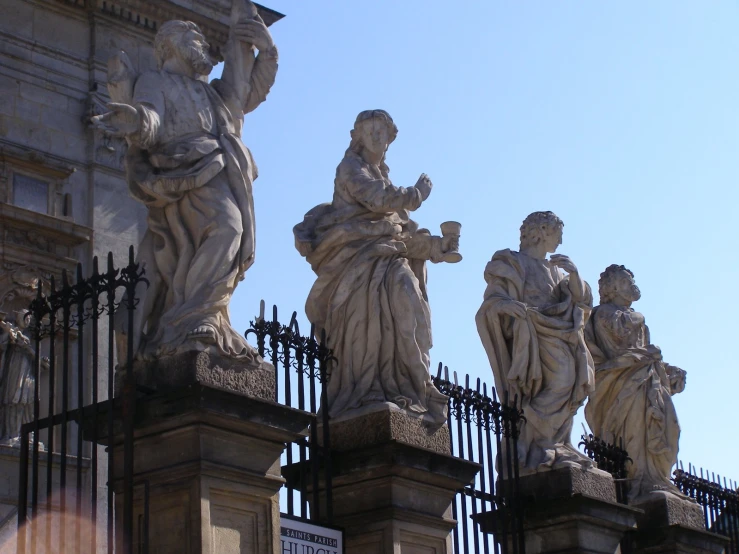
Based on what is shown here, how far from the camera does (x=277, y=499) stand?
367 inches

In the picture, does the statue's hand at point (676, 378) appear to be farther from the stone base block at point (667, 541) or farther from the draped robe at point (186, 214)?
the draped robe at point (186, 214)

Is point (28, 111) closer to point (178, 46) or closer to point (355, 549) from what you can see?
point (178, 46)

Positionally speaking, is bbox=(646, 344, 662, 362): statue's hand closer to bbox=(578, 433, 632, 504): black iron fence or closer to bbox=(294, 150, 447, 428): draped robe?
bbox=(578, 433, 632, 504): black iron fence

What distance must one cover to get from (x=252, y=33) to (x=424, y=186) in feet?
6.49

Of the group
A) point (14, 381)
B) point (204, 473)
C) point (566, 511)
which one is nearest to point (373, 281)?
point (566, 511)

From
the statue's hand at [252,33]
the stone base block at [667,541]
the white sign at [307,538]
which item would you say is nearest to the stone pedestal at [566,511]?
the stone base block at [667,541]

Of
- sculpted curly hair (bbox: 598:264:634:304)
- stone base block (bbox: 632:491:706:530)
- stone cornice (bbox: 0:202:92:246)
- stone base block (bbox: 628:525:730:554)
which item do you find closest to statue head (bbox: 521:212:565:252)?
sculpted curly hair (bbox: 598:264:634:304)

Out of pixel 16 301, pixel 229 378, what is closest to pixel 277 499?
pixel 229 378

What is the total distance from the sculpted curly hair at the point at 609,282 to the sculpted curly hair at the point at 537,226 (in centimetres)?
139

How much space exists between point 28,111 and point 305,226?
4.64m

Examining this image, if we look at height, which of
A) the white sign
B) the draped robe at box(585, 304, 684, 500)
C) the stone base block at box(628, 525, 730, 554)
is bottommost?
the white sign

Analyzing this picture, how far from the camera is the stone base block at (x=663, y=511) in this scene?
542 inches

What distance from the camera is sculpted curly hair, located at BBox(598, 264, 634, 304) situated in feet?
47.5

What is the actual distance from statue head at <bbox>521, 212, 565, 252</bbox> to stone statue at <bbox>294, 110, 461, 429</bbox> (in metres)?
1.79
